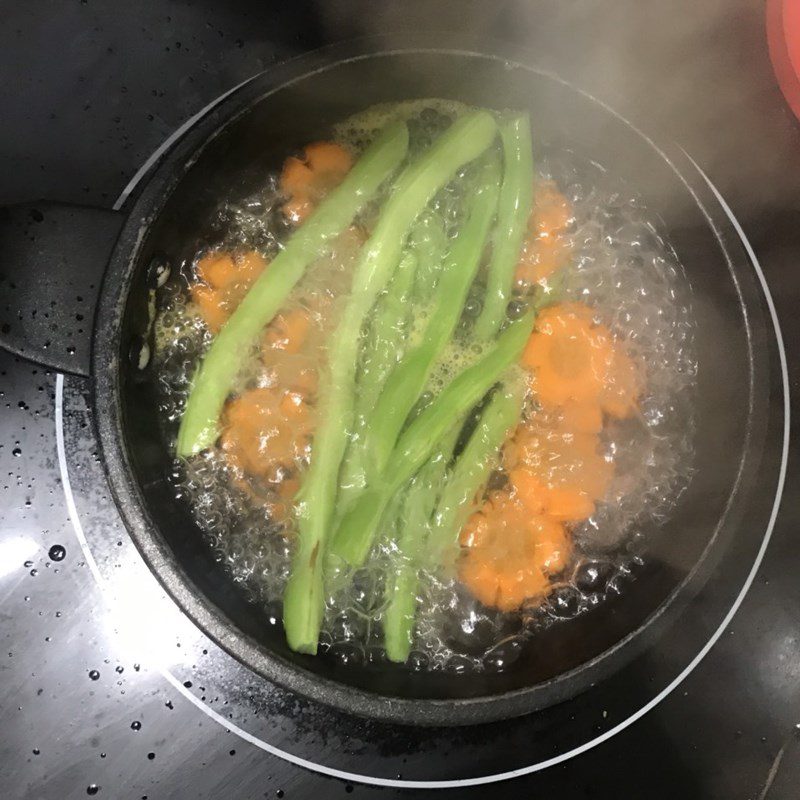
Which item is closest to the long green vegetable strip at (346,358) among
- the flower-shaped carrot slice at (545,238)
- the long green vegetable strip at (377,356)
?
the long green vegetable strip at (377,356)

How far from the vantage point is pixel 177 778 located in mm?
938

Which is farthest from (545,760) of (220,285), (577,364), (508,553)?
(220,285)

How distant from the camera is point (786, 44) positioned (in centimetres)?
102

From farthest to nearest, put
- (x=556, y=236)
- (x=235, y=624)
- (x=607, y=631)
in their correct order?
(x=556, y=236) → (x=607, y=631) → (x=235, y=624)

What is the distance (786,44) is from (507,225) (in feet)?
1.59

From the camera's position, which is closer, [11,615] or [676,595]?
[676,595]

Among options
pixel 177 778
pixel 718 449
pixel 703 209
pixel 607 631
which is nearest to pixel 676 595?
pixel 607 631

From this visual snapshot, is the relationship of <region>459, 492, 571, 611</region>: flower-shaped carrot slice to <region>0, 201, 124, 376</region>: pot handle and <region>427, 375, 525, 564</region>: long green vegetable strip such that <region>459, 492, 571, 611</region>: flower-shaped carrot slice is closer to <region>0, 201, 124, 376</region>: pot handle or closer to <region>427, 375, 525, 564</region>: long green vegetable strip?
<region>427, 375, 525, 564</region>: long green vegetable strip

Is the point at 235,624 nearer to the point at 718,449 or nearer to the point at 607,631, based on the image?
the point at 607,631

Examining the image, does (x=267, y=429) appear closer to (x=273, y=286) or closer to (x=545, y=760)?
(x=273, y=286)

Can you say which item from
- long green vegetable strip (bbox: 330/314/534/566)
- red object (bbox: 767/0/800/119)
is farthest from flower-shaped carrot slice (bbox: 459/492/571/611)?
red object (bbox: 767/0/800/119)

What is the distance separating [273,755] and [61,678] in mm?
301

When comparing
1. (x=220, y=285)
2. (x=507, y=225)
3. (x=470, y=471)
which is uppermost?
(x=220, y=285)

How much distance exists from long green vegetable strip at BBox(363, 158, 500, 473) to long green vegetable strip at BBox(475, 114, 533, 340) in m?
0.02
